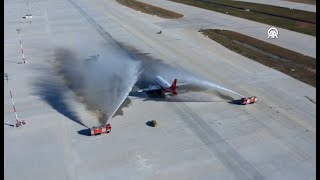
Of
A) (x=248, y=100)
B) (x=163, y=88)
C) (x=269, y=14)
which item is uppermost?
(x=269, y=14)

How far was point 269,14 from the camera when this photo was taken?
344 ft

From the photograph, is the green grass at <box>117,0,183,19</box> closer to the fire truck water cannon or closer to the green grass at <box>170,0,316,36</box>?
the green grass at <box>170,0,316,36</box>

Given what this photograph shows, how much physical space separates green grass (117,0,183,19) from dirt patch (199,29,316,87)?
26574 millimetres

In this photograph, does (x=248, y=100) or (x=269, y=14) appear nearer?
(x=248, y=100)

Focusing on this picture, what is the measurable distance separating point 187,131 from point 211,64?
25077mm

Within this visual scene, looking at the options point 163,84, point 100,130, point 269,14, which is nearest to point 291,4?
point 269,14

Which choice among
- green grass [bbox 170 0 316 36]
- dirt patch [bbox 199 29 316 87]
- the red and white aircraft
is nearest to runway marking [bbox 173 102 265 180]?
the red and white aircraft

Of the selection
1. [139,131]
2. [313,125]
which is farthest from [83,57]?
[313,125]

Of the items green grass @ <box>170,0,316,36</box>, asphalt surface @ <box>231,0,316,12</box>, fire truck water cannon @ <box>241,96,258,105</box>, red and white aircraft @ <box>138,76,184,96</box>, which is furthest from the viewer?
asphalt surface @ <box>231,0,316,12</box>

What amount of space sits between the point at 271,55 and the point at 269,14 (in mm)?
39610

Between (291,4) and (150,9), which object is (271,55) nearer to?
(291,4)

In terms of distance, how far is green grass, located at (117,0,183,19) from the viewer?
111856 mm

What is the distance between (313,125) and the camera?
143 ft

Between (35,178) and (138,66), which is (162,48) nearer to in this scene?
(138,66)
